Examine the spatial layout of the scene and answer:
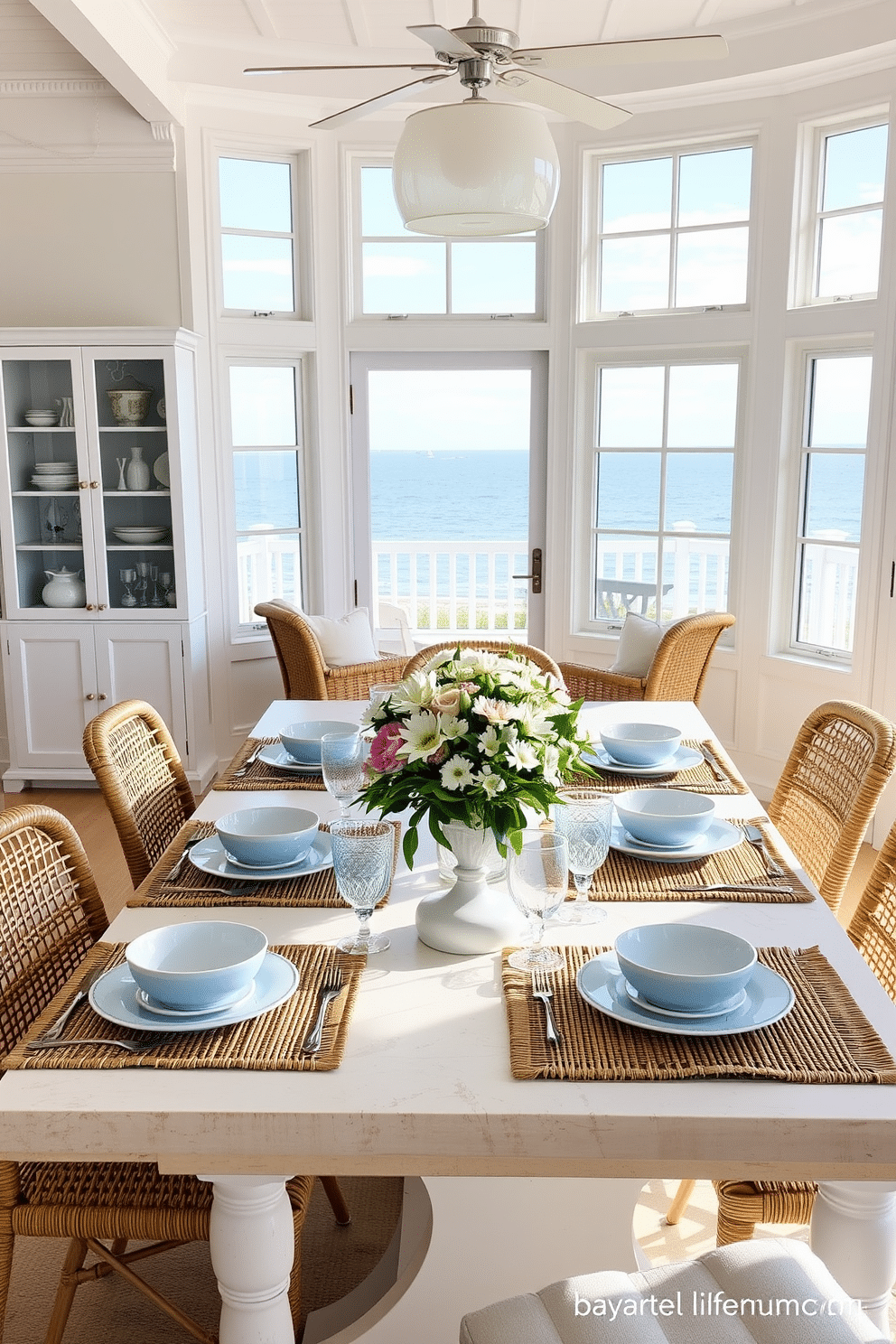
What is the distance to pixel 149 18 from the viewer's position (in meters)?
4.14

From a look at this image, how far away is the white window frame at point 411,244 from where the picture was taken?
5.10 m

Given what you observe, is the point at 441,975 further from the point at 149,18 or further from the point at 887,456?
the point at 149,18

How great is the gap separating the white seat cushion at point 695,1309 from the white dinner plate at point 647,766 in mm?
1185

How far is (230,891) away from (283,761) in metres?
0.71

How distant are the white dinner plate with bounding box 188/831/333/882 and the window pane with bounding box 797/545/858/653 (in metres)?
3.02

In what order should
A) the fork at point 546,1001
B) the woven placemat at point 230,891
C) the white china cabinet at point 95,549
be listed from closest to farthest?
the fork at point 546,1001
the woven placemat at point 230,891
the white china cabinet at point 95,549

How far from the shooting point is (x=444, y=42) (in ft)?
6.56

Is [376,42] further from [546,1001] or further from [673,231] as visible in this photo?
[546,1001]

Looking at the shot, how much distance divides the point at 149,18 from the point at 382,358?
5.31ft

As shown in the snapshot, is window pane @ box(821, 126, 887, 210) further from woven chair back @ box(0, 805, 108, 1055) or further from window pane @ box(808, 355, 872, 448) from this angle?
woven chair back @ box(0, 805, 108, 1055)

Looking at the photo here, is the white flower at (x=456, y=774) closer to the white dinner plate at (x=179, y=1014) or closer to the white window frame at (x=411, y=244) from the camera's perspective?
the white dinner plate at (x=179, y=1014)

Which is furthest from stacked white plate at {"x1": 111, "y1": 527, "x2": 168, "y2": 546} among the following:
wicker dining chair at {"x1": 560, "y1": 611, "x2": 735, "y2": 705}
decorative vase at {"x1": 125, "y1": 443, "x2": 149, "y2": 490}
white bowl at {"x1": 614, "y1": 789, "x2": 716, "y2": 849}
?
white bowl at {"x1": 614, "y1": 789, "x2": 716, "y2": 849}

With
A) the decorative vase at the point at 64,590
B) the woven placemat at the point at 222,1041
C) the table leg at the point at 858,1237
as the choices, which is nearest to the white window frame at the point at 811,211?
the decorative vase at the point at 64,590

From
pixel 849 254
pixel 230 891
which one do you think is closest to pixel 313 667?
pixel 230 891
